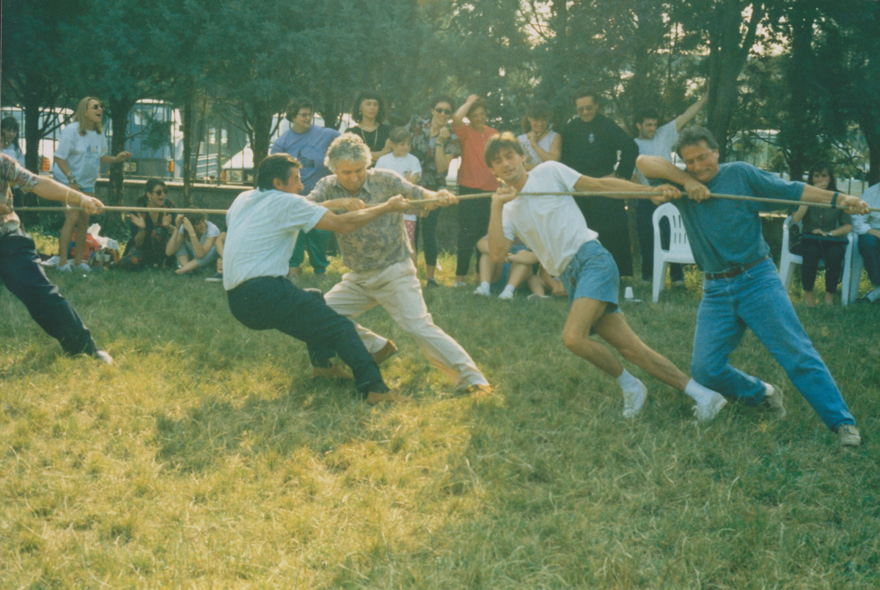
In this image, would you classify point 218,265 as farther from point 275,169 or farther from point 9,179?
point 275,169

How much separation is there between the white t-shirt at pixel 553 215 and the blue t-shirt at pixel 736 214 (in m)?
0.66

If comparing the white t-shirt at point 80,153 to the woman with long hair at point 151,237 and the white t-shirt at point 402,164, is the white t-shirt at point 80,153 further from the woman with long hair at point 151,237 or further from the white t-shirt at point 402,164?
the white t-shirt at point 402,164

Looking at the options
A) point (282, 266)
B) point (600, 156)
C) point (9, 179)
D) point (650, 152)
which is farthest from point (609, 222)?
point (9, 179)

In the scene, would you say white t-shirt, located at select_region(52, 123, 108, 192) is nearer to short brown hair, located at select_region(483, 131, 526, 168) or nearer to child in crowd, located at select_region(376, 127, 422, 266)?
child in crowd, located at select_region(376, 127, 422, 266)

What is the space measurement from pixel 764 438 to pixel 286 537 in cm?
243

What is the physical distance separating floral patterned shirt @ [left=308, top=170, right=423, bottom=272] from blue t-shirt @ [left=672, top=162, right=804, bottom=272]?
1874 millimetres

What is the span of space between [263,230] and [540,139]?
416cm

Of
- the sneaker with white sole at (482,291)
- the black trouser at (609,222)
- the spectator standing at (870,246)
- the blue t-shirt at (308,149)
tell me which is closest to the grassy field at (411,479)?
the sneaker with white sole at (482,291)

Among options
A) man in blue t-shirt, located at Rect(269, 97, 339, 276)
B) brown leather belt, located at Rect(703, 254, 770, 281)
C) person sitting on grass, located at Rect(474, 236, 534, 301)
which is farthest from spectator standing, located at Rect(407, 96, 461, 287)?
brown leather belt, located at Rect(703, 254, 770, 281)

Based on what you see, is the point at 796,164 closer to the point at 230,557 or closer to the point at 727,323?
the point at 727,323

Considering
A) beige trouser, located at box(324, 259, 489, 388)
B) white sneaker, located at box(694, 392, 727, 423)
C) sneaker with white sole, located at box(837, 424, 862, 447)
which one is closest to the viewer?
sneaker with white sole, located at box(837, 424, 862, 447)

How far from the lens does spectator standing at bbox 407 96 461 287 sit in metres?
8.55

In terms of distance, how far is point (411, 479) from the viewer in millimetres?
3941

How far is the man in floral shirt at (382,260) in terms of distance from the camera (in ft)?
17.2
